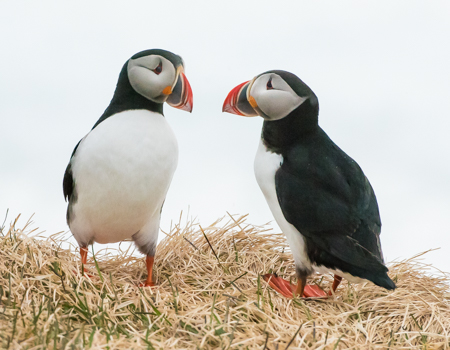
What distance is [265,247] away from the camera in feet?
14.7

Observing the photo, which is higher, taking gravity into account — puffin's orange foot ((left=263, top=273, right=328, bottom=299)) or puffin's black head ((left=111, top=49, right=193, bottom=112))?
puffin's black head ((left=111, top=49, right=193, bottom=112))

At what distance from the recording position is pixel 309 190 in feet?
11.5

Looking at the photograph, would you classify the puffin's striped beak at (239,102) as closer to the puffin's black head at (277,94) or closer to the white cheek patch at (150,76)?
Answer: the puffin's black head at (277,94)

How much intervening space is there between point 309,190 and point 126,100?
Answer: 124 centimetres

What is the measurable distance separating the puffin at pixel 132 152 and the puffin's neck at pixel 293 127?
55 cm

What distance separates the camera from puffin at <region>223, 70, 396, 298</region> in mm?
3471

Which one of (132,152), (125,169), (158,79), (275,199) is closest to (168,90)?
(158,79)

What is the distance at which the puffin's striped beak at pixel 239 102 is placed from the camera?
3.80 metres

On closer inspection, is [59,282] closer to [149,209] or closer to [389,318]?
[149,209]

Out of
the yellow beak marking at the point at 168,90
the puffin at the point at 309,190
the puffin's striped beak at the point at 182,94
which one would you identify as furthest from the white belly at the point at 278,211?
the yellow beak marking at the point at 168,90

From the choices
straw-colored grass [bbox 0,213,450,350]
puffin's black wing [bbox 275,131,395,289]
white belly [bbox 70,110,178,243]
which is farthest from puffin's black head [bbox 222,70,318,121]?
straw-colored grass [bbox 0,213,450,350]

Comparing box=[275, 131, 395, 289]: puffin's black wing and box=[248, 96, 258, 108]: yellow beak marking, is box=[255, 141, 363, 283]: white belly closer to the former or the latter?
box=[275, 131, 395, 289]: puffin's black wing

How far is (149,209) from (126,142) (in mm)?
440

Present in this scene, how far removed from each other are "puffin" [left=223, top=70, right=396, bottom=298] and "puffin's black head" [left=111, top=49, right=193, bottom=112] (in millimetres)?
368
